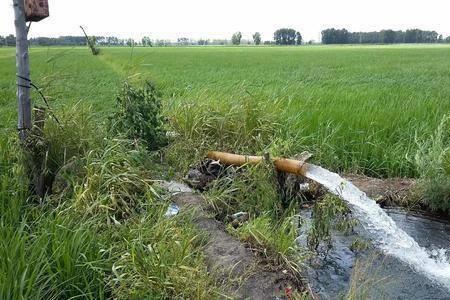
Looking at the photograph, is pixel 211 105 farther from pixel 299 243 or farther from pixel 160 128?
pixel 299 243

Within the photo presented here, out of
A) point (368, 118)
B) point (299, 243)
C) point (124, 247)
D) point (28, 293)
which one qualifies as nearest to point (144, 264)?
point (124, 247)

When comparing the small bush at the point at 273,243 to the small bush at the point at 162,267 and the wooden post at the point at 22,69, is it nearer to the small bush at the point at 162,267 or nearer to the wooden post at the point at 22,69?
the small bush at the point at 162,267

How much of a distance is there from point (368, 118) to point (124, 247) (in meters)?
4.37

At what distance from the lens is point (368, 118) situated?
6320 mm

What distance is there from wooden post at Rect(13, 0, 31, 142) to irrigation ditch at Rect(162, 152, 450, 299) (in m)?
1.22

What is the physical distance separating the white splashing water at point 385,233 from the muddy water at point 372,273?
0.07 meters

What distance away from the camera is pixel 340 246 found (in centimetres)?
380

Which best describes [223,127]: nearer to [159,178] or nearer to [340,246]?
[159,178]

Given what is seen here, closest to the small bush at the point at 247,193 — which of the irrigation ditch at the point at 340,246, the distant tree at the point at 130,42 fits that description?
the irrigation ditch at the point at 340,246

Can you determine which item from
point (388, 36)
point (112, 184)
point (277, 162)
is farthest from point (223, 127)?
point (388, 36)

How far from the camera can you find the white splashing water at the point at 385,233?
3537mm

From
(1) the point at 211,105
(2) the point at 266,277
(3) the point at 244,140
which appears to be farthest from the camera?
(1) the point at 211,105

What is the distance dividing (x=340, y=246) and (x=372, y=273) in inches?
19.3

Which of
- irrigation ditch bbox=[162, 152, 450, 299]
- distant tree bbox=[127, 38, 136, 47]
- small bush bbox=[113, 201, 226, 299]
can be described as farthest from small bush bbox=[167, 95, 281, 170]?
small bush bbox=[113, 201, 226, 299]
